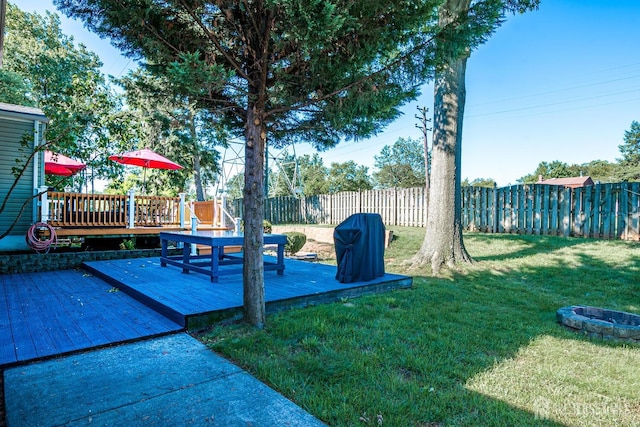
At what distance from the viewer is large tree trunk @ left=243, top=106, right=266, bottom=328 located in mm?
3365

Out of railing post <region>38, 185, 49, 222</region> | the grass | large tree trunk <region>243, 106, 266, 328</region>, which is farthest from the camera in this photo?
railing post <region>38, 185, 49, 222</region>

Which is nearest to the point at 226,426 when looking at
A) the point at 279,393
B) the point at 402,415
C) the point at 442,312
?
the point at 279,393

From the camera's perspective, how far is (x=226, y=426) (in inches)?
72.2

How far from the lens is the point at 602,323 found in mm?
3340

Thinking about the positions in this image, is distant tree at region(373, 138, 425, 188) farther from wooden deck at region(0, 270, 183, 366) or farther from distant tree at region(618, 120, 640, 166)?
wooden deck at region(0, 270, 183, 366)

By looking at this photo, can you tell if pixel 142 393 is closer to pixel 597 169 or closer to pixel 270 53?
pixel 270 53

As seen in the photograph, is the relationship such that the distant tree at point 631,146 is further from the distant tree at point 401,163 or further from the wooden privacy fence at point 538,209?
the wooden privacy fence at point 538,209

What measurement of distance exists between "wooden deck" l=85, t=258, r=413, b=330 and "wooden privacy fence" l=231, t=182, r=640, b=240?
5.59m

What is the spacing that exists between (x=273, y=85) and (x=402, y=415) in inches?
123

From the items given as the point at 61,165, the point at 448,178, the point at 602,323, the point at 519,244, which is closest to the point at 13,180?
the point at 61,165

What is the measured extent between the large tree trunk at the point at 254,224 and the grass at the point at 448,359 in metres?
0.25

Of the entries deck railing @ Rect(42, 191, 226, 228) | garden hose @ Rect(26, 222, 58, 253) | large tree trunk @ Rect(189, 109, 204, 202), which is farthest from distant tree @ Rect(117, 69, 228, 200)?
garden hose @ Rect(26, 222, 58, 253)

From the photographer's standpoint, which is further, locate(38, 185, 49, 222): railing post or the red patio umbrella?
the red patio umbrella

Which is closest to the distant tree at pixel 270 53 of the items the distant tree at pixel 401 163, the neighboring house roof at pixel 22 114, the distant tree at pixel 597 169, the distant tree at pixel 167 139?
the neighboring house roof at pixel 22 114
